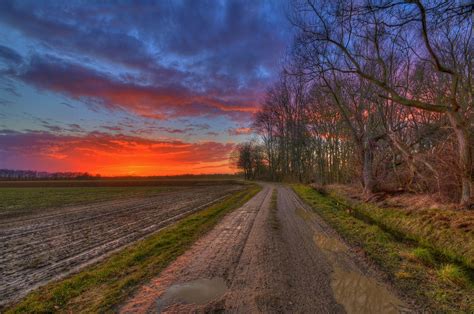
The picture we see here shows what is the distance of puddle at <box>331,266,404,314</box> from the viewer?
4129 mm

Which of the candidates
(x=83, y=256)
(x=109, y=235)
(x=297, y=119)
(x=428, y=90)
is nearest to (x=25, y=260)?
(x=83, y=256)

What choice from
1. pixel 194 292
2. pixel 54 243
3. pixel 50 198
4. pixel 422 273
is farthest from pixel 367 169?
pixel 50 198

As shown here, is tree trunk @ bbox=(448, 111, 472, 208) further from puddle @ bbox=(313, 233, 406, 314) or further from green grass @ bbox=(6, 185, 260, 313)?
green grass @ bbox=(6, 185, 260, 313)

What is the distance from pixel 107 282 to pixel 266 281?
3205mm

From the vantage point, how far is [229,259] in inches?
259

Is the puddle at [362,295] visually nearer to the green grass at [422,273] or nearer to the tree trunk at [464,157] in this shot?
the green grass at [422,273]

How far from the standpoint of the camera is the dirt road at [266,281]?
425 centimetres

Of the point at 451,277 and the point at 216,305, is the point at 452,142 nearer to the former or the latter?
the point at 451,277

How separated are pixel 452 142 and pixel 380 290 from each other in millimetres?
9909

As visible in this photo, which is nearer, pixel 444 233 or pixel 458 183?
pixel 444 233

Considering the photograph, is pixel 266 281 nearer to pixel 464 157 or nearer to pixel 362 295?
pixel 362 295

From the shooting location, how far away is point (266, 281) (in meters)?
5.18

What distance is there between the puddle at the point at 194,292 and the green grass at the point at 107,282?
2.58 feet

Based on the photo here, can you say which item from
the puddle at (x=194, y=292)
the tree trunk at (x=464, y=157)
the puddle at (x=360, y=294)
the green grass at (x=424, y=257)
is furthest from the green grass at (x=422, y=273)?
the puddle at (x=194, y=292)
